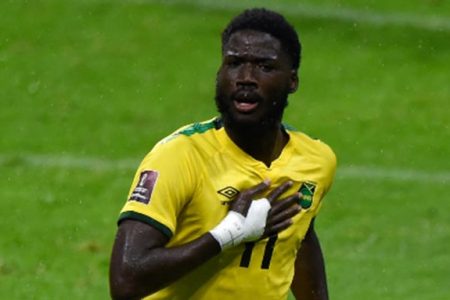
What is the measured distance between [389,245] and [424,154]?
3.07m

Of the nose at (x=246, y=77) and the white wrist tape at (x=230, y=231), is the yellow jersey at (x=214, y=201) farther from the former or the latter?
the nose at (x=246, y=77)

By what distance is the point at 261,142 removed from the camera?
752 centimetres

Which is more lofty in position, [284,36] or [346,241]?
[284,36]

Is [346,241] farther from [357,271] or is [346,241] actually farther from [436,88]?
[436,88]

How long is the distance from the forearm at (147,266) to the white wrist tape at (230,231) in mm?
81

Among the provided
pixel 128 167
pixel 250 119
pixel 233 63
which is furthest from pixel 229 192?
pixel 128 167

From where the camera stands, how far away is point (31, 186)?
1533 centimetres

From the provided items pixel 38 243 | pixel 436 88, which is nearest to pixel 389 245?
pixel 38 243

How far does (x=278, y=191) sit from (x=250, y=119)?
0.36 meters

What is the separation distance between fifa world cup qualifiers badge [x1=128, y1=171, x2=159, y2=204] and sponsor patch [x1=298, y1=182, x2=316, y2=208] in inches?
33.9

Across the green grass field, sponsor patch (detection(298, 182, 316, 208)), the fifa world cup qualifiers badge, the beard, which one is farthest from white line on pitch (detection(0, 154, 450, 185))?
the fifa world cup qualifiers badge

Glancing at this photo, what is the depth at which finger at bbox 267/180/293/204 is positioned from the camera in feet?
23.9

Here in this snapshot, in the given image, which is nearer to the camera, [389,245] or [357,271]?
[357,271]

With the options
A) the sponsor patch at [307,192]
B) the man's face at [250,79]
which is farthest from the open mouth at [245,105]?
the sponsor patch at [307,192]
